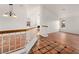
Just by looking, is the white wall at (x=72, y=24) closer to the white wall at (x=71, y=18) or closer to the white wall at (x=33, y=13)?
the white wall at (x=71, y=18)

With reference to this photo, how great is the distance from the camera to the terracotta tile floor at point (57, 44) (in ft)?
6.48

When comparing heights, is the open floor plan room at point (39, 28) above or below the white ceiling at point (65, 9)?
below

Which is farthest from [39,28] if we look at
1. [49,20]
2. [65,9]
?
[65,9]

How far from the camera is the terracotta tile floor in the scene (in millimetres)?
1976

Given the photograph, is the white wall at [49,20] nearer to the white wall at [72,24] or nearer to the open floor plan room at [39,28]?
the open floor plan room at [39,28]

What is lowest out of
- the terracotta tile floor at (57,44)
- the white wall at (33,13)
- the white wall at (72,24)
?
the terracotta tile floor at (57,44)

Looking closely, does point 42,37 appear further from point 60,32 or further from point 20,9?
point 20,9

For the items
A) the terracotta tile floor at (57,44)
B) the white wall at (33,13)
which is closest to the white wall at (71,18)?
the terracotta tile floor at (57,44)

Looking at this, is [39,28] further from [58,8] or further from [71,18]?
[71,18]

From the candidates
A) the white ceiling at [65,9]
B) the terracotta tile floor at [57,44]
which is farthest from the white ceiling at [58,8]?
the terracotta tile floor at [57,44]
